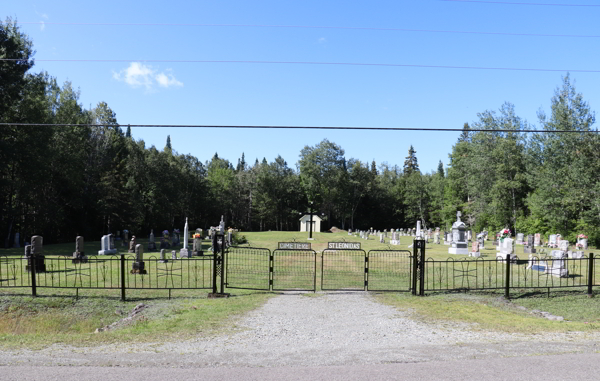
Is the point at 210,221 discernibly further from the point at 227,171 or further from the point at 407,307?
the point at 407,307

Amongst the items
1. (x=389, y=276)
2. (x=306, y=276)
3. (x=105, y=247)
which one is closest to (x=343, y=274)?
(x=306, y=276)

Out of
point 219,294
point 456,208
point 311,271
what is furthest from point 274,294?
point 456,208

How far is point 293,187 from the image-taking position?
69.3 meters

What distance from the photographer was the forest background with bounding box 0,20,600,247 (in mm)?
29500

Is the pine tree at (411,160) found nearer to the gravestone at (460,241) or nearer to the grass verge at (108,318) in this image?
the gravestone at (460,241)

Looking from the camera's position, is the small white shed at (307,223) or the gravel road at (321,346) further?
the small white shed at (307,223)

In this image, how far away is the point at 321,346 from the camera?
644 cm

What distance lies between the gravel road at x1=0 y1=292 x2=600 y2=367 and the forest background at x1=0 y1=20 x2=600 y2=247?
5319 millimetres

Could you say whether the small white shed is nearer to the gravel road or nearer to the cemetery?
the cemetery

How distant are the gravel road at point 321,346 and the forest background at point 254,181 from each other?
532cm

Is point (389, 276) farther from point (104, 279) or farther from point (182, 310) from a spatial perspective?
point (104, 279)

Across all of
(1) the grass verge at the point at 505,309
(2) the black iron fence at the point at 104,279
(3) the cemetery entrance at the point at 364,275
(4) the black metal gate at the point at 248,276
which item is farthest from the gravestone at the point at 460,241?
(2) the black iron fence at the point at 104,279

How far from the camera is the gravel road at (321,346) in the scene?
562 cm

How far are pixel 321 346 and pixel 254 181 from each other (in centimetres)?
6353
